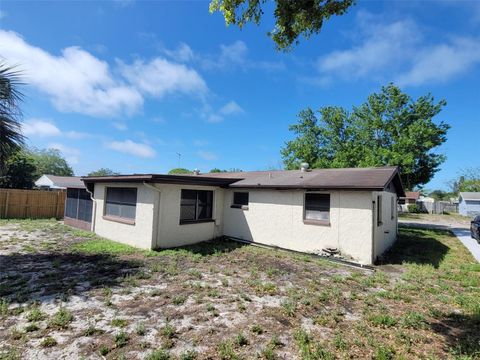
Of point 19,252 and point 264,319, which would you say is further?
point 19,252

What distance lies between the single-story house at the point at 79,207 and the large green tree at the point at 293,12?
11563mm

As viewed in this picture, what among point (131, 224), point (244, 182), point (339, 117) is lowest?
point (131, 224)

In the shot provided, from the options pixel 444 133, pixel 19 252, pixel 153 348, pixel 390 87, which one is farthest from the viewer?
pixel 390 87

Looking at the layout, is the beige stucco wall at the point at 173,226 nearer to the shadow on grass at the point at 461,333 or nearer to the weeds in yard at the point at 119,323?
the weeds in yard at the point at 119,323

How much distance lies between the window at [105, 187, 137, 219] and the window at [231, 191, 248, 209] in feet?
14.1

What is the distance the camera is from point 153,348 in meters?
3.50

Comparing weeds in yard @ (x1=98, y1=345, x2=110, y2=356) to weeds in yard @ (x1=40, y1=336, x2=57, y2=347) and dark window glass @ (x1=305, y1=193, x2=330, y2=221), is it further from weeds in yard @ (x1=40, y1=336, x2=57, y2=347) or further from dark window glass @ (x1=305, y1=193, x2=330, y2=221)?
dark window glass @ (x1=305, y1=193, x2=330, y2=221)

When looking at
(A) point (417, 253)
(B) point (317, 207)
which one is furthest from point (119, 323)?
(A) point (417, 253)

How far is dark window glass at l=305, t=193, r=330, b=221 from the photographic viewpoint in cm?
947

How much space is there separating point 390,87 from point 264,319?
24657 millimetres

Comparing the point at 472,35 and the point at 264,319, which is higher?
the point at 472,35

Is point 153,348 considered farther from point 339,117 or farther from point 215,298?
point 339,117

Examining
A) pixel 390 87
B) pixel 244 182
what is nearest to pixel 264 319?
pixel 244 182

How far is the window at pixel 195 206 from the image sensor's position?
34.1ft
